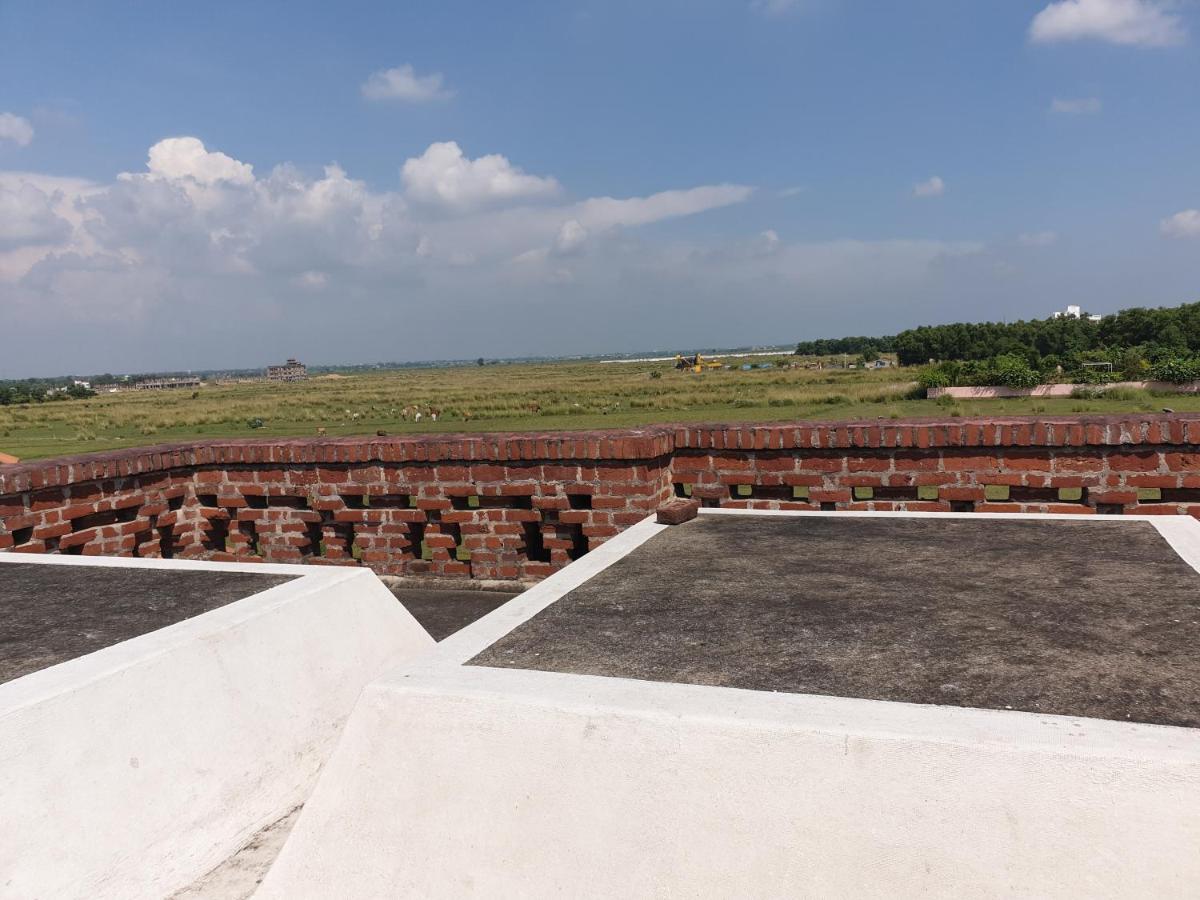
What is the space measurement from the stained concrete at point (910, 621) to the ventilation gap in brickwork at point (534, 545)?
142 cm

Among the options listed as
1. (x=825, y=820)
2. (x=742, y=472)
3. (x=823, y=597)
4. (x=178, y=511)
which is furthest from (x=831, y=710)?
(x=178, y=511)

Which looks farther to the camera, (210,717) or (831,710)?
(210,717)

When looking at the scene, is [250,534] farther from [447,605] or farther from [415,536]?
[447,605]

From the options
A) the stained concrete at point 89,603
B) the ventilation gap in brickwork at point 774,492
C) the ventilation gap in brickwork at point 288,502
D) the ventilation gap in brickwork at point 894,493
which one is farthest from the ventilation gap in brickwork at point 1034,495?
the ventilation gap in brickwork at point 288,502

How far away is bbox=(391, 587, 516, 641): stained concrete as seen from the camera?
4.59 m

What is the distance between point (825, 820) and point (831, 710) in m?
0.26

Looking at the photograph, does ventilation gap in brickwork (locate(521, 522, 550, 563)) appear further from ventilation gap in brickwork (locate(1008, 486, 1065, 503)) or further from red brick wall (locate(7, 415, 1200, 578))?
ventilation gap in brickwork (locate(1008, 486, 1065, 503))

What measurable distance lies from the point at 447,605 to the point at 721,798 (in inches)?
128

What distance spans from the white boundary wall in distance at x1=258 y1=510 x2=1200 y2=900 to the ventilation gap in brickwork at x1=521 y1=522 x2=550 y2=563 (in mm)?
2793

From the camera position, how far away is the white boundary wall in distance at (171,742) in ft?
7.16

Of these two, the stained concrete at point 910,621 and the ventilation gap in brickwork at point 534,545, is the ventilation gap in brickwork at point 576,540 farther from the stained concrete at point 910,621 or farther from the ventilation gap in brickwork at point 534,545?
the stained concrete at point 910,621

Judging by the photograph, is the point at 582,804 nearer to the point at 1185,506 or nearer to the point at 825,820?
the point at 825,820

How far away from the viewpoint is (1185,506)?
14.6ft

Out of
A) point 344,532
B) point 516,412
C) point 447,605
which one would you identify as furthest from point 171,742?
point 516,412
